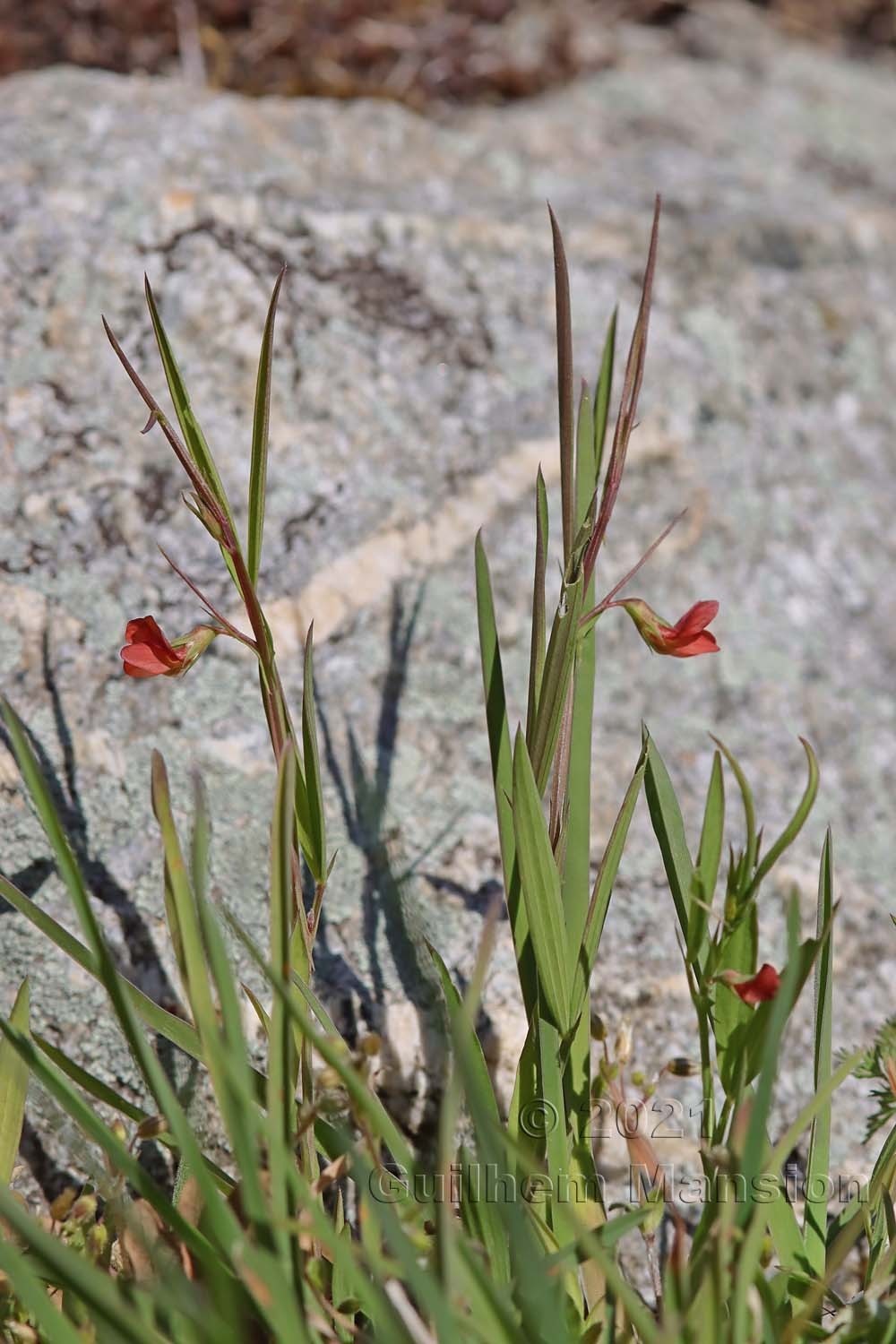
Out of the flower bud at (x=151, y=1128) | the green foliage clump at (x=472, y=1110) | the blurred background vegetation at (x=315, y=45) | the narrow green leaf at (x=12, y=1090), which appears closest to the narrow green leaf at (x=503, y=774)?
the green foliage clump at (x=472, y=1110)

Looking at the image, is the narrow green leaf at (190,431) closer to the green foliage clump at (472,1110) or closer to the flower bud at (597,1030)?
the green foliage clump at (472,1110)

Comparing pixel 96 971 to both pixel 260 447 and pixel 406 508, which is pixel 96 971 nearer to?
pixel 260 447

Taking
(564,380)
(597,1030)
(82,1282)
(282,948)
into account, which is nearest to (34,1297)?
(82,1282)

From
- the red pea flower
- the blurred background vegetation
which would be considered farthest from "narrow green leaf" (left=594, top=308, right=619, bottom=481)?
the blurred background vegetation

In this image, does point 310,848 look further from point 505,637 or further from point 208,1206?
point 505,637

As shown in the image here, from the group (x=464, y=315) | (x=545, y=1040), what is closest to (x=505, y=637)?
(x=464, y=315)

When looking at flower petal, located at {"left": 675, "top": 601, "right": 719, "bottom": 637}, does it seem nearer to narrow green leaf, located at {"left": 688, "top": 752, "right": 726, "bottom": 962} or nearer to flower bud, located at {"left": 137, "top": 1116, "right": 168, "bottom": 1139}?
narrow green leaf, located at {"left": 688, "top": 752, "right": 726, "bottom": 962}
